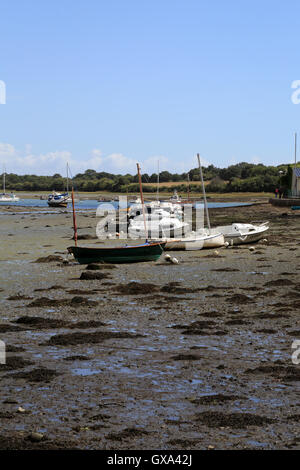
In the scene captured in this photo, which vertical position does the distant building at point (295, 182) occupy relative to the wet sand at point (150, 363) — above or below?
above

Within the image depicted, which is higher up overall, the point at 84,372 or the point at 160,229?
the point at 160,229

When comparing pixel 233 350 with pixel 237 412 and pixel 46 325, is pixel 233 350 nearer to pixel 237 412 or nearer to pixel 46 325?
pixel 237 412

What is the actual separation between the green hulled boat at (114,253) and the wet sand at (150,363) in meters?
4.05

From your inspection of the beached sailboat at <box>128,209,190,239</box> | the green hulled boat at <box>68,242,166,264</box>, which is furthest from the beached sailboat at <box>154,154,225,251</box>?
the beached sailboat at <box>128,209,190,239</box>

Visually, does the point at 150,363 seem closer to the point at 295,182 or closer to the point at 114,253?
the point at 114,253

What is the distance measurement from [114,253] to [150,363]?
17.2 metres

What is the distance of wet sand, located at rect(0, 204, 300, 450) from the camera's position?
8.86 metres

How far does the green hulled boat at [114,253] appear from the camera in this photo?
96.5 feet

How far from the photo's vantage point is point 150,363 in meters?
12.5

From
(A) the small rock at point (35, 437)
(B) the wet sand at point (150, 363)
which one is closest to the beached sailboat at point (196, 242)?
(B) the wet sand at point (150, 363)

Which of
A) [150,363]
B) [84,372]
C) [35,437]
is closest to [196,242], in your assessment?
[150,363]

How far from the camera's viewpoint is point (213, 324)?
52.8 feet

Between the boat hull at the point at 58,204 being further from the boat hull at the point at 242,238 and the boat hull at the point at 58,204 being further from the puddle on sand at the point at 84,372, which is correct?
the puddle on sand at the point at 84,372

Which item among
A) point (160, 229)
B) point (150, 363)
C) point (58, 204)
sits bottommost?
point (150, 363)
